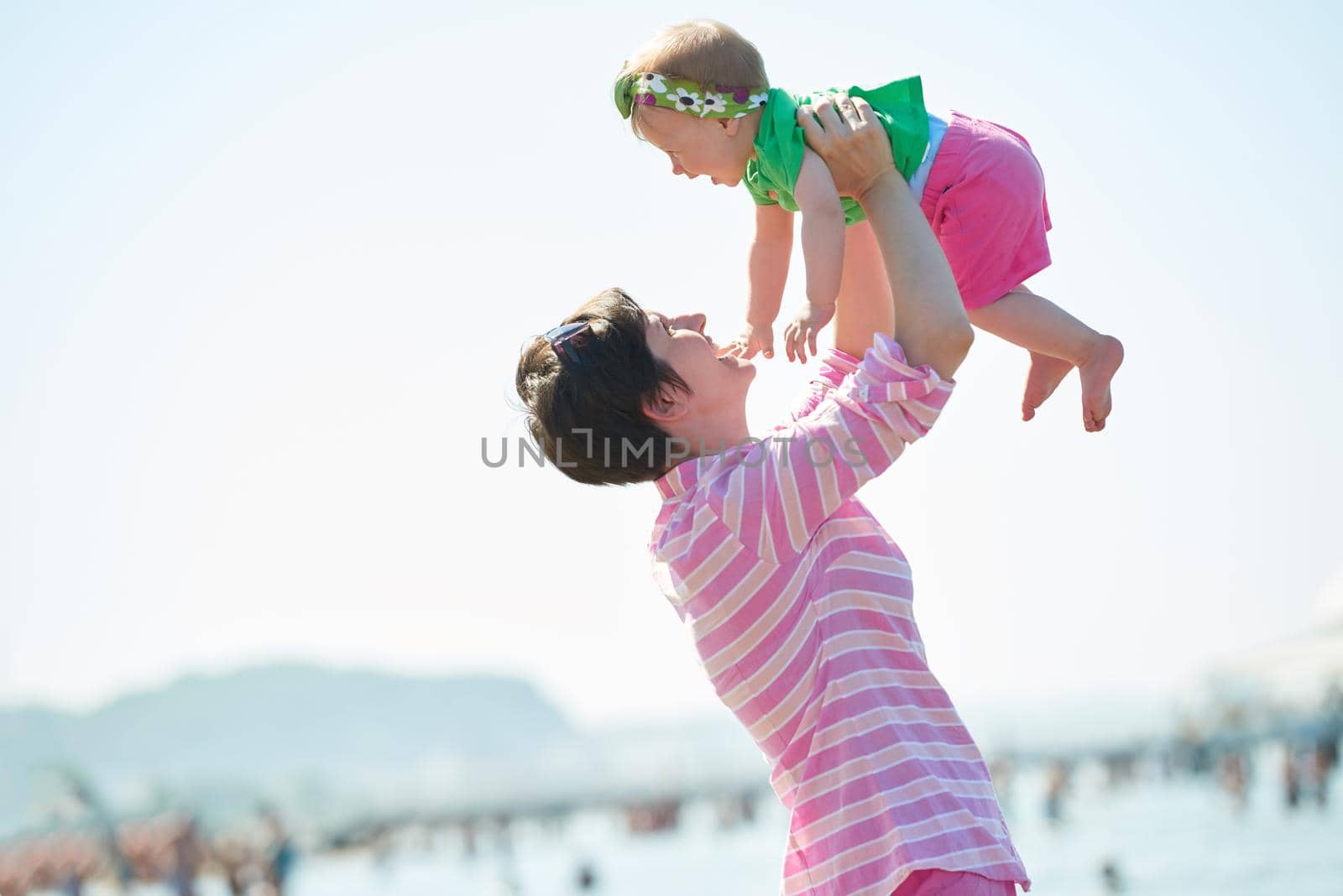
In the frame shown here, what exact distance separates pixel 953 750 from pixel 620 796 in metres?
44.4

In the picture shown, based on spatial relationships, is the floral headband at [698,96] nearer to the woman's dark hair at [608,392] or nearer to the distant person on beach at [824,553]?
the distant person on beach at [824,553]

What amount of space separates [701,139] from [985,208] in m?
0.55

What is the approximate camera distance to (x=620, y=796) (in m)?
45.1

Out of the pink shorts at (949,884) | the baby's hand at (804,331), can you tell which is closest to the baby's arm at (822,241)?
the baby's hand at (804,331)

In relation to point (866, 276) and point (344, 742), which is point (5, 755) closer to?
point (866, 276)

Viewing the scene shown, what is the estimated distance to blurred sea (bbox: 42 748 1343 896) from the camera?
19469 mm

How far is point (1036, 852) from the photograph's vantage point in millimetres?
24234

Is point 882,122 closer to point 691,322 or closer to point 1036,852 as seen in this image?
point 691,322

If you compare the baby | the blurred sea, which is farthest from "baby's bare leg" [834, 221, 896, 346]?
the blurred sea

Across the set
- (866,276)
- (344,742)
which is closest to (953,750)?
(866,276)

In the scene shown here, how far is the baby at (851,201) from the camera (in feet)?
8.33

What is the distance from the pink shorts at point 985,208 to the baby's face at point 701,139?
1.18ft

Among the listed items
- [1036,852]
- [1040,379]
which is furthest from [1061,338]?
[1036,852]

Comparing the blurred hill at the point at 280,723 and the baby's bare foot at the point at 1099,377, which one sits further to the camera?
the blurred hill at the point at 280,723
